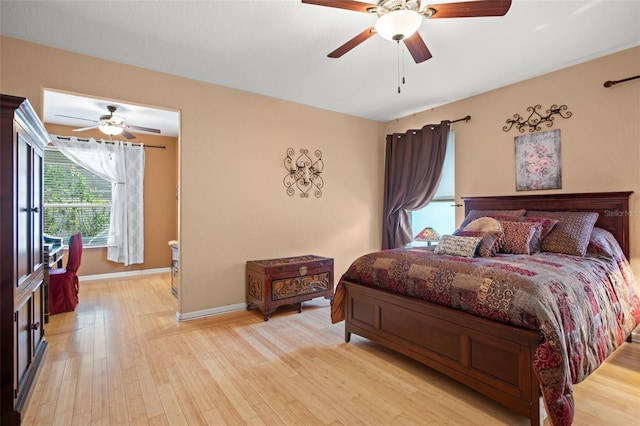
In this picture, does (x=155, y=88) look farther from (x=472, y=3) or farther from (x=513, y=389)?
(x=513, y=389)

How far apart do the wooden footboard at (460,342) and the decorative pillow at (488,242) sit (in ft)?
2.77

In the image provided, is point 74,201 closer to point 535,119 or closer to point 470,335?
point 470,335

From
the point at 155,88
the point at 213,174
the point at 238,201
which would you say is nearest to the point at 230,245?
the point at 238,201

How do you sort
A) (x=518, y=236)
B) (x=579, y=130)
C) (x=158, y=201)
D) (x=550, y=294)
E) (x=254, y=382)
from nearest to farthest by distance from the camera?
(x=550, y=294) → (x=254, y=382) → (x=518, y=236) → (x=579, y=130) → (x=158, y=201)

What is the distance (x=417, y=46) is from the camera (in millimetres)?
2307

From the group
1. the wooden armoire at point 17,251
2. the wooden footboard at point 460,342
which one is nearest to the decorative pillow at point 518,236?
the wooden footboard at point 460,342

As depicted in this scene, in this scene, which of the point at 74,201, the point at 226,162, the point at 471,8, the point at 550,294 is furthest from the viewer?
the point at 74,201

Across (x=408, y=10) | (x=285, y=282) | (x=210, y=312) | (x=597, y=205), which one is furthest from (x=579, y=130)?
(x=210, y=312)

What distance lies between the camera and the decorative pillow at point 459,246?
8.63 ft

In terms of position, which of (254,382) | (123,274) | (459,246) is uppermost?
(459,246)

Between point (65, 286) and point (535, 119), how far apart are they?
5.77 meters

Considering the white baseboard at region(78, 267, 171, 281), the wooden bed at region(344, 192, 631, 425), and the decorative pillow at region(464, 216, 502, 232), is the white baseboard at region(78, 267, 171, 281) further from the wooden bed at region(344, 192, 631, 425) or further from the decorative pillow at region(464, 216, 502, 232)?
the decorative pillow at region(464, 216, 502, 232)

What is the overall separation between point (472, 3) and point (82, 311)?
16.0ft

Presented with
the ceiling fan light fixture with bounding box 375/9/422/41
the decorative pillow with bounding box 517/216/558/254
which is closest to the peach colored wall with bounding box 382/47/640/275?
the decorative pillow with bounding box 517/216/558/254
